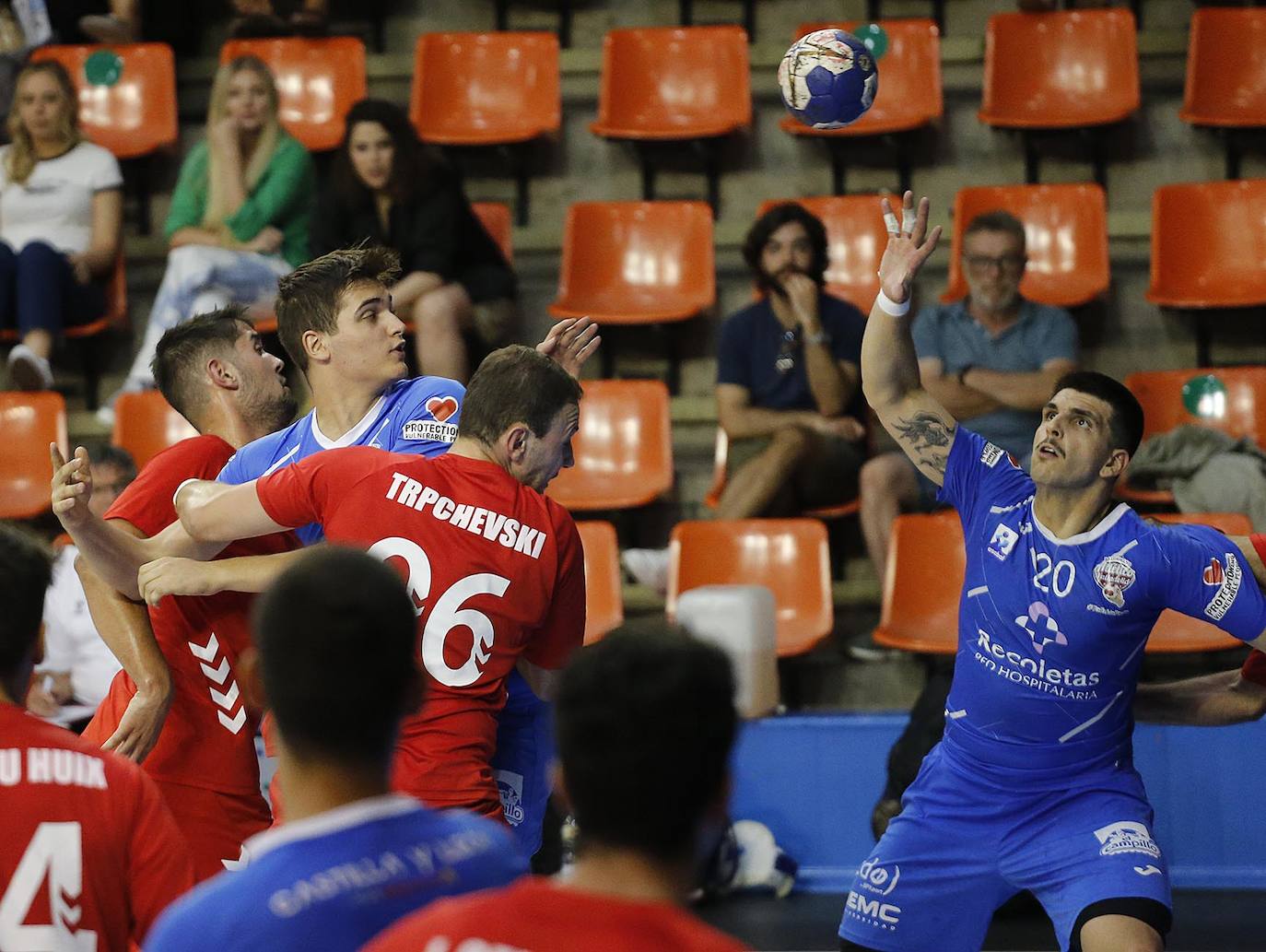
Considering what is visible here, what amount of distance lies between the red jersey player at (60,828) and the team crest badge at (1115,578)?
98.5 inches

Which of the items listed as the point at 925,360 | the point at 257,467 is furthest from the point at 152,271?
the point at 257,467

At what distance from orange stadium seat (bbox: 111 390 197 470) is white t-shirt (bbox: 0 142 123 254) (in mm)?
1093

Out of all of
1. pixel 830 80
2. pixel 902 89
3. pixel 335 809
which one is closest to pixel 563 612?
pixel 335 809

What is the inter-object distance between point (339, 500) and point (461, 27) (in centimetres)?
674

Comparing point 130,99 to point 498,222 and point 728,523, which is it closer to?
point 498,222

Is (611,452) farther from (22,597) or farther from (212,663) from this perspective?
(22,597)

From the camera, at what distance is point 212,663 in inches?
146

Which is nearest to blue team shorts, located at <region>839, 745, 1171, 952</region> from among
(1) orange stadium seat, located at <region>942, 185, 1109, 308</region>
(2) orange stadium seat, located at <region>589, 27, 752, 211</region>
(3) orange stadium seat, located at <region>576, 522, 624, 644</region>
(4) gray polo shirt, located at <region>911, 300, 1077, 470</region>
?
(3) orange stadium seat, located at <region>576, 522, 624, 644</region>

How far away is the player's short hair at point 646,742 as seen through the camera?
1.77 meters

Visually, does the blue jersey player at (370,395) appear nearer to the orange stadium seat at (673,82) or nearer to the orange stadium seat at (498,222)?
the orange stadium seat at (498,222)

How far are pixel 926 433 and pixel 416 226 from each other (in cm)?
368

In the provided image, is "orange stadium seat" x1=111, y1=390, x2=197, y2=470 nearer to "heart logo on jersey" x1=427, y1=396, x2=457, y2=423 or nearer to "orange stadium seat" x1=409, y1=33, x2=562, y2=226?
"orange stadium seat" x1=409, y1=33, x2=562, y2=226

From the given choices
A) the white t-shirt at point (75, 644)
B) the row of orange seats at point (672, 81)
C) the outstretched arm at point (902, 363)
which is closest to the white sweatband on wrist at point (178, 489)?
the outstretched arm at point (902, 363)

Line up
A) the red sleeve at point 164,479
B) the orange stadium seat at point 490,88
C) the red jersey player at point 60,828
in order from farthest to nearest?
the orange stadium seat at point 490,88 < the red sleeve at point 164,479 < the red jersey player at point 60,828
